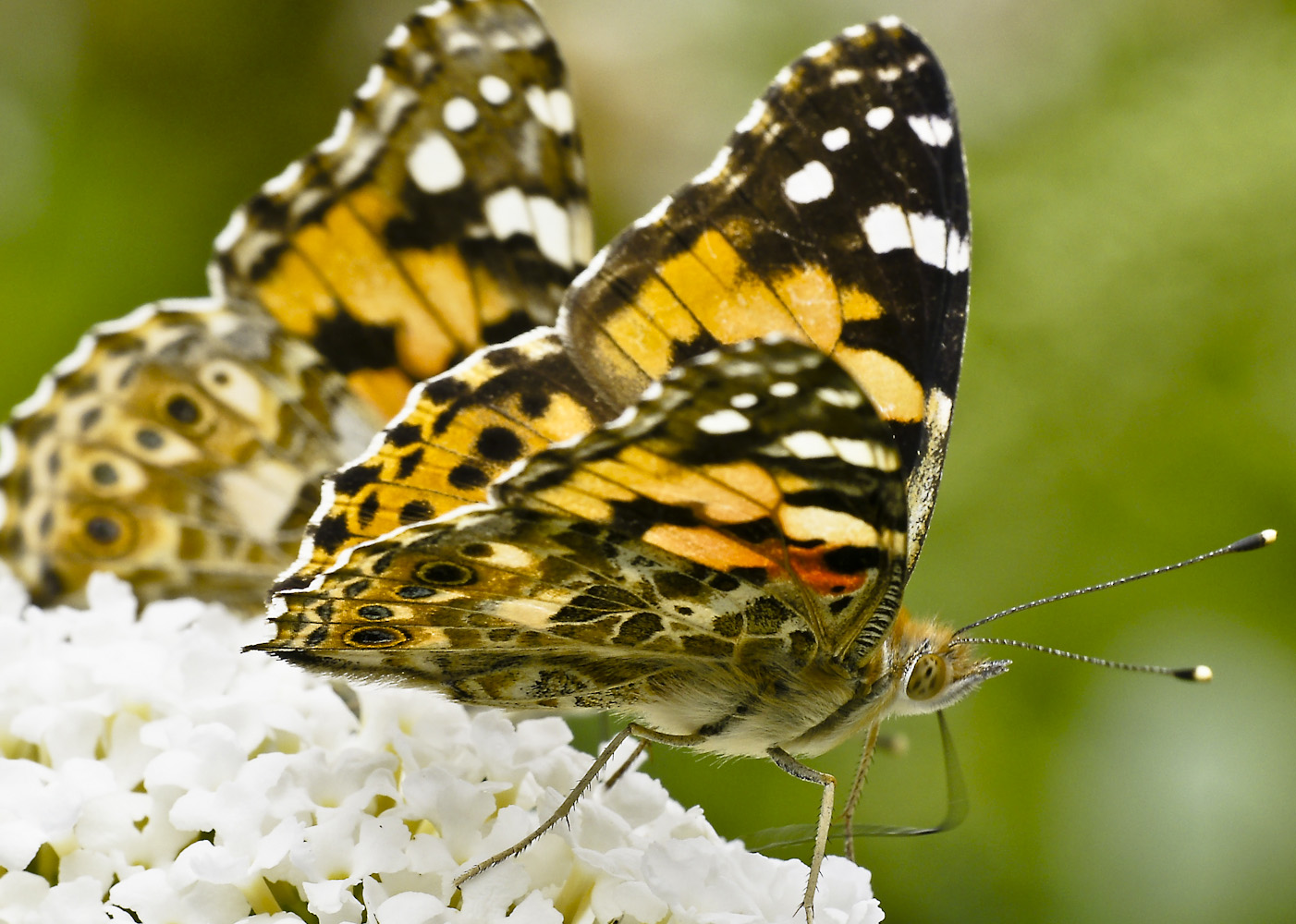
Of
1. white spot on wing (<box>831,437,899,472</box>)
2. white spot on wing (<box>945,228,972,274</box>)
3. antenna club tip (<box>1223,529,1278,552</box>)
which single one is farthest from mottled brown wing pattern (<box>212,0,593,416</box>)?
antenna club tip (<box>1223,529,1278,552</box>)

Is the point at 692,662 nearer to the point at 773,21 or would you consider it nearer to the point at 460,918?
the point at 460,918

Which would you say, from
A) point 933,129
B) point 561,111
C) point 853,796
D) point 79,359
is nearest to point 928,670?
point 853,796

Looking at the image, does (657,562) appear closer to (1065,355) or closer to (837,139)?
(837,139)

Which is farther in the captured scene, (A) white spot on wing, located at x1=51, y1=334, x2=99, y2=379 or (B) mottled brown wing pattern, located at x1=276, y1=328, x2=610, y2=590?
(A) white spot on wing, located at x1=51, y1=334, x2=99, y2=379

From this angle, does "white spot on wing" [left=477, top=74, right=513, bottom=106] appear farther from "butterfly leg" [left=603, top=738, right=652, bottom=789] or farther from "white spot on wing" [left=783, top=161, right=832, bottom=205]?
"butterfly leg" [left=603, top=738, right=652, bottom=789]

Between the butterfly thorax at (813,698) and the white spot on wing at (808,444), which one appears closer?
the white spot on wing at (808,444)

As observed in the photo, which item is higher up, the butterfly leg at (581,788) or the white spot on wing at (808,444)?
the white spot on wing at (808,444)

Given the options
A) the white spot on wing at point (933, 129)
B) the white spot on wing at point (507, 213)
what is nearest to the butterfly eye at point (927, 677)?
the white spot on wing at point (933, 129)

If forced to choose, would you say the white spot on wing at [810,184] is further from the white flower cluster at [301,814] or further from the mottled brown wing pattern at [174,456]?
the mottled brown wing pattern at [174,456]
